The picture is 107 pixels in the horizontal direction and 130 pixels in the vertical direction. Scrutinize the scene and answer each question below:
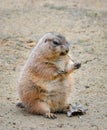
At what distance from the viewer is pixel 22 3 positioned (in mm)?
15617

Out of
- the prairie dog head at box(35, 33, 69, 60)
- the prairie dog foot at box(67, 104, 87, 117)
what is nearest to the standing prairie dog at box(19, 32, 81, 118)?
the prairie dog head at box(35, 33, 69, 60)

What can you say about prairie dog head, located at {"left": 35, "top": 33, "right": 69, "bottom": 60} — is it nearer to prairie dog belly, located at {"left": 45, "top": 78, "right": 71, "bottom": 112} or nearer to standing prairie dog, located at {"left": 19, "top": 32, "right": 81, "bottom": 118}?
standing prairie dog, located at {"left": 19, "top": 32, "right": 81, "bottom": 118}

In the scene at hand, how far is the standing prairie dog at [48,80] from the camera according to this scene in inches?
Answer: 318

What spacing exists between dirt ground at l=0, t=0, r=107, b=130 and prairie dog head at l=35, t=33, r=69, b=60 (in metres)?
0.84

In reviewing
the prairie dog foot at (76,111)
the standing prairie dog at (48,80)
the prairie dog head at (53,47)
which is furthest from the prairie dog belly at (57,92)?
the prairie dog head at (53,47)

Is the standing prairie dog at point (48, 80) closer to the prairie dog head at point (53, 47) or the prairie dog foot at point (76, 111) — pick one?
the prairie dog head at point (53, 47)

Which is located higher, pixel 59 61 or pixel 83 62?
pixel 59 61

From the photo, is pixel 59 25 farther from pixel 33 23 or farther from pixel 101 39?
pixel 101 39

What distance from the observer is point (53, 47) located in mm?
8141

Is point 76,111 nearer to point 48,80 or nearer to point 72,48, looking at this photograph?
point 48,80

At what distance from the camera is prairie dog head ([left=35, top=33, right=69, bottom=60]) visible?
26.6 ft

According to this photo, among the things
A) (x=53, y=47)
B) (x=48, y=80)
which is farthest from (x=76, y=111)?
(x=53, y=47)

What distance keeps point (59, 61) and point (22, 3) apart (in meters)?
7.65

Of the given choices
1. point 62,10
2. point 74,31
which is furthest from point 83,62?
point 62,10
